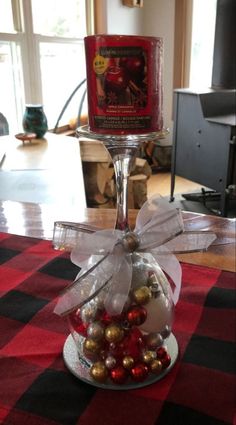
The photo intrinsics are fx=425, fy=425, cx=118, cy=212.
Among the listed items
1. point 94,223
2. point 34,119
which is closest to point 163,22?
point 34,119

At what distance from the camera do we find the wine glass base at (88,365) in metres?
0.50

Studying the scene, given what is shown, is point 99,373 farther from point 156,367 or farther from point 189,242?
point 189,242

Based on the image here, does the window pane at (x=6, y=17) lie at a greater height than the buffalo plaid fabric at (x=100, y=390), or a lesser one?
greater

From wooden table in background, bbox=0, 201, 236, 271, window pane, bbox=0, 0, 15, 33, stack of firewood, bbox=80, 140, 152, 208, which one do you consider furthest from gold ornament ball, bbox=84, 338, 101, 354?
window pane, bbox=0, 0, 15, 33

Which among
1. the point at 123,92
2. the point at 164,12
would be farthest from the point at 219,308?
the point at 164,12

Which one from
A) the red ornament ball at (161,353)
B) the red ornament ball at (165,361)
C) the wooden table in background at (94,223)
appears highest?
the red ornament ball at (161,353)

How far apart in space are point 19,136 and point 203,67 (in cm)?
266

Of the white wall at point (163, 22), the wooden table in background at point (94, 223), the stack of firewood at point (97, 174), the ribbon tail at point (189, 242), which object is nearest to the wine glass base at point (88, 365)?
the ribbon tail at point (189, 242)

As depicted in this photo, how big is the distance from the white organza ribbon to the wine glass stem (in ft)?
0.07

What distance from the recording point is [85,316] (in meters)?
0.51

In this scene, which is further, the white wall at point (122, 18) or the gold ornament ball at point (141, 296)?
the white wall at point (122, 18)

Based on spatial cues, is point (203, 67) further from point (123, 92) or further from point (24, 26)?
point (123, 92)

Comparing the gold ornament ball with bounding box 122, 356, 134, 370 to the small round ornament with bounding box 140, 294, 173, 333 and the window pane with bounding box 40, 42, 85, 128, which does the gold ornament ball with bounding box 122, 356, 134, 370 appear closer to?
the small round ornament with bounding box 140, 294, 173, 333

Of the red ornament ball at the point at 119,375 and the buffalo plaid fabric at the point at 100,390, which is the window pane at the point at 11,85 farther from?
the red ornament ball at the point at 119,375
